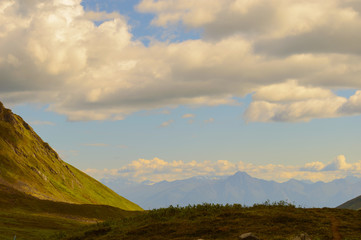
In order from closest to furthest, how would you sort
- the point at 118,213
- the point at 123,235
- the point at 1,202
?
1. the point at 123,235
2. the point at 1,202
3. the point at 118,213

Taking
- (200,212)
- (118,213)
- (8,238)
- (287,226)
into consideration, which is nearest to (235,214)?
(200,212)

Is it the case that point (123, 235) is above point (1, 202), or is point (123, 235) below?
below

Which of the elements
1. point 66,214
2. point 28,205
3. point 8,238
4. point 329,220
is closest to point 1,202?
point 28,205

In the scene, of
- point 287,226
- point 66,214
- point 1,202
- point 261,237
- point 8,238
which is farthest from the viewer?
point 66,214

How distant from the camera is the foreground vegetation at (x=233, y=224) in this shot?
3578cm

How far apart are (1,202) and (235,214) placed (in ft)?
436

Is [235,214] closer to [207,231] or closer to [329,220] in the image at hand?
[207,231]

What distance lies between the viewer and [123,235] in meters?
42.8

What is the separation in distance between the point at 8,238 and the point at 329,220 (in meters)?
56.1

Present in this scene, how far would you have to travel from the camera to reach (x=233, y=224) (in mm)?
40188

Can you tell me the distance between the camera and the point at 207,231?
38.8 meters

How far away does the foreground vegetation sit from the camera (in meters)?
35.8

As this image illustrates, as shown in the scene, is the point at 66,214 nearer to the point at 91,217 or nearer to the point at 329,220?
the point at 91,217

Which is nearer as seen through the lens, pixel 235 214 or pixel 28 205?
pixel 235 214
